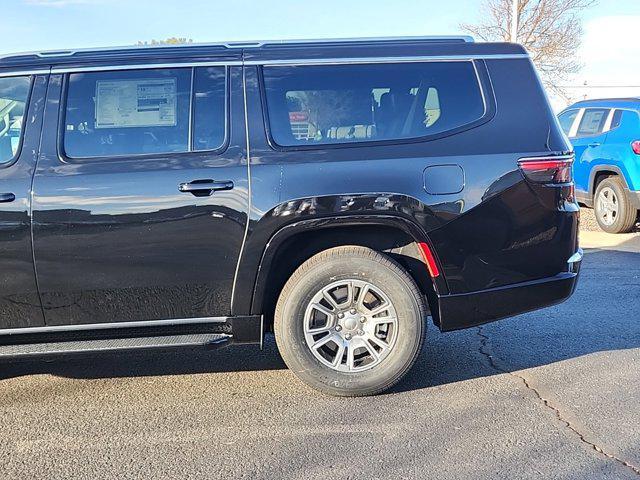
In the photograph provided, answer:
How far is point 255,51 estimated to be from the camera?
3.92 metres

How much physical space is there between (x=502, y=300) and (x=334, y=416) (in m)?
1.22

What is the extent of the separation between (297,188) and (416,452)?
5.06 feet

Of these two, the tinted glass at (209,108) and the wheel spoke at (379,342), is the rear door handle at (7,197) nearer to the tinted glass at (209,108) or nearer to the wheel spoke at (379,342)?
the tinted glass at (209,108)

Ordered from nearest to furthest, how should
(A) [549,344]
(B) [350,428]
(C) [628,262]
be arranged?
(B) [350,428] < (A) [549,344] < (C) [628,262]

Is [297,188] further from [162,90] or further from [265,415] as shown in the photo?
[265,415]

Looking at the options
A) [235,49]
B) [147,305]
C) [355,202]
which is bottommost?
[147,305]

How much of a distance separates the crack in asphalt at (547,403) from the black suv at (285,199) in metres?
0.52

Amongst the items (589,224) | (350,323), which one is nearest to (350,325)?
(350,323)

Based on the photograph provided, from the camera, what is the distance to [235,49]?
12.9 ft

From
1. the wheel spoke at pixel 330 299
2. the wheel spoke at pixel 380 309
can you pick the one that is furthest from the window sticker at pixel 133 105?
the wheel spoke at pixel 380 309

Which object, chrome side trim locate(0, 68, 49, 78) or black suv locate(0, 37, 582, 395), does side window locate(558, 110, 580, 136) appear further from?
chrome side trim locate(0, 68, 49, 78)

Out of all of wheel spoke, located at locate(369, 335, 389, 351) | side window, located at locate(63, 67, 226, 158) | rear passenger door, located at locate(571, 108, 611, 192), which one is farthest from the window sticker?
rear passenger door, located at locate(571, 108, 611, 192)

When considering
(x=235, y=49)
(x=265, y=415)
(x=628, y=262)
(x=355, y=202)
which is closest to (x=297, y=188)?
(x=355, y=202)

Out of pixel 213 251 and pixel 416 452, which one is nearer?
pixel 416 452
